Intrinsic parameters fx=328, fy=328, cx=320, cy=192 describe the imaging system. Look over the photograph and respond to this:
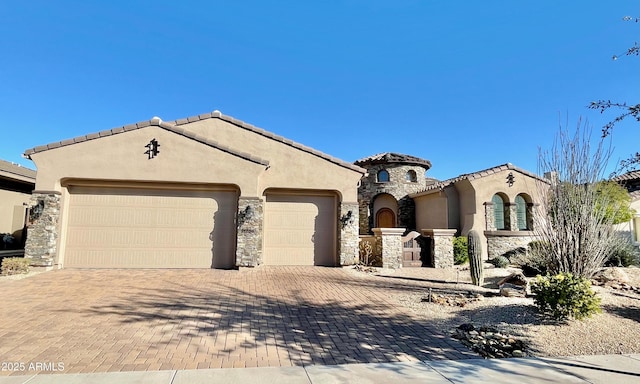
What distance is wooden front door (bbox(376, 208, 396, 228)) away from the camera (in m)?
Result: 22.5

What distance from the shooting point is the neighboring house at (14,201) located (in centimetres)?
1488

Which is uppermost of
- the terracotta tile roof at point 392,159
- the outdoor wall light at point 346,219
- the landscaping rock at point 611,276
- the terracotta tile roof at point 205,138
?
the terracotta tile roof at point 392,159

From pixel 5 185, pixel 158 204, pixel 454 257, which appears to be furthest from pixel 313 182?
pixel 5 185

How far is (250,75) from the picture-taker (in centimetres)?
1734

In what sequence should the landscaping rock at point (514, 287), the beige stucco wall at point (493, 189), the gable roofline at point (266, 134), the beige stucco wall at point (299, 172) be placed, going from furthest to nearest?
the beige stucco wall at point (493, 189)
the gable roofline at point (266, 134)
the beige stucco wall at point (299, 172)
the landscaping rock at point (514, 287)

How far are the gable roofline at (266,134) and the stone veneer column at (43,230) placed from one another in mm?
5060

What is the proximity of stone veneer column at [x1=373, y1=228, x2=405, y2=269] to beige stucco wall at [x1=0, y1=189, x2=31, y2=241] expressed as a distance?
55.8ft

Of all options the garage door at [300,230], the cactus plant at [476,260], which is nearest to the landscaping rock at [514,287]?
the cactus plant at [476,260]

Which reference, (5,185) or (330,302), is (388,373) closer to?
(330,302)

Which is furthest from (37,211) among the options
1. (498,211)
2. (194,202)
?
(498,211)

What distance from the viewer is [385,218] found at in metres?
22.6

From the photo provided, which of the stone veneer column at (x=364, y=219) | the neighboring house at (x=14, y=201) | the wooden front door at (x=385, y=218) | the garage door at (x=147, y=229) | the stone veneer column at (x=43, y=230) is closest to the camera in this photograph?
the stone veneer column at (x=43, y=230)

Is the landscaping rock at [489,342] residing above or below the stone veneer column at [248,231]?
below

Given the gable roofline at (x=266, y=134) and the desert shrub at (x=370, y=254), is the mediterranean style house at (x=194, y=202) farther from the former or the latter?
the desert shrub at (x=370, y=254)
